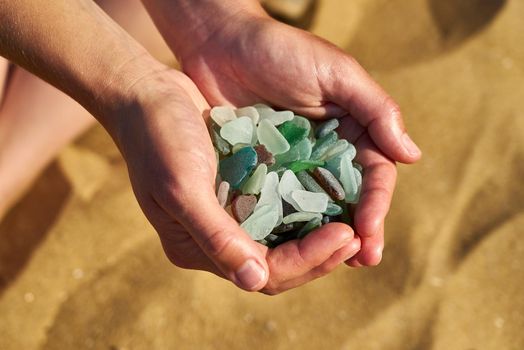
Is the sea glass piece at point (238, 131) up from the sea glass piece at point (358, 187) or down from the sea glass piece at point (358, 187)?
down

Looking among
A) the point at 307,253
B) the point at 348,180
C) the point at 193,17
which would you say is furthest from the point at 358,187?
the point at 193,17

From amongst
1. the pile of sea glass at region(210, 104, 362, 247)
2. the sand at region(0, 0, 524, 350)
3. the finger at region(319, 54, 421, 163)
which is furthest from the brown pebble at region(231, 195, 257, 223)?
the sand at region(0, 0, 524, 350)

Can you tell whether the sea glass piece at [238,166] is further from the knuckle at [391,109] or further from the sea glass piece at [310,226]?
the knuckle at [391,109]

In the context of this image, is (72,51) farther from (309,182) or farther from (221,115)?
(309,182)

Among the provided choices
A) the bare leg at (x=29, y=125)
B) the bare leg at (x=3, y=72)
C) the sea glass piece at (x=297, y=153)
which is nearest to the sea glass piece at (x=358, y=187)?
the sea glass piece at (x=297, y=153)

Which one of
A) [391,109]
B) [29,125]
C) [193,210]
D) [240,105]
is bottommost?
[29,125]
